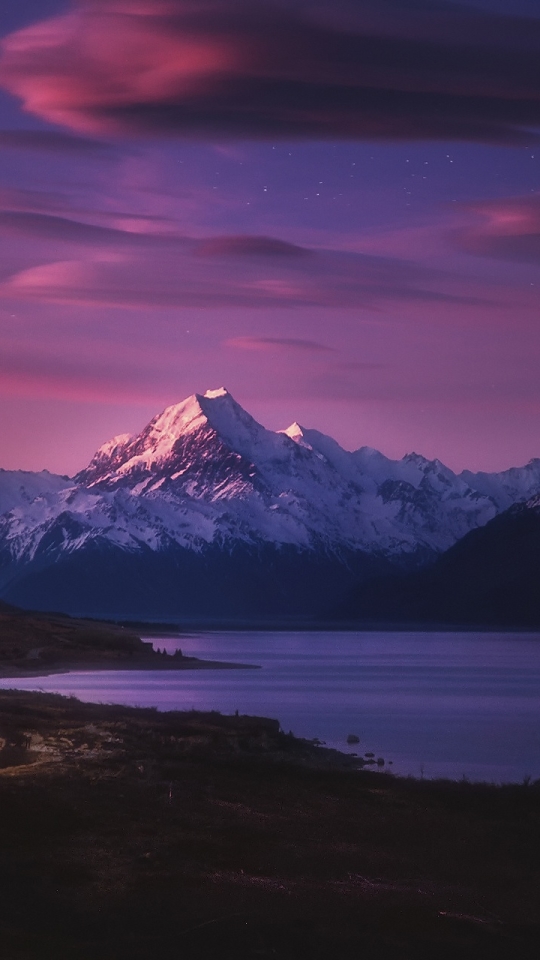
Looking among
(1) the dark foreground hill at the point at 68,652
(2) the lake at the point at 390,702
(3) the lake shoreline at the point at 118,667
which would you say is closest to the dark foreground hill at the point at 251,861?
(2) the lake at the point at 390,702

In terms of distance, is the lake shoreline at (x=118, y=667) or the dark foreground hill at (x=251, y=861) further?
the lake shoreline at (x=118, y=667)

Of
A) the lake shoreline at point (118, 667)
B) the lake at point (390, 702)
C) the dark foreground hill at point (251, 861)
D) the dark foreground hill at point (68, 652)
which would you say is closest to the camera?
the dark foreground hill at point (251, 861)

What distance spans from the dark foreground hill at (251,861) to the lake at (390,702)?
14.8m

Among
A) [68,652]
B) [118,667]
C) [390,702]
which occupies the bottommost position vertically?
[390,702]

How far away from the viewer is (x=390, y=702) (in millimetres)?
111812

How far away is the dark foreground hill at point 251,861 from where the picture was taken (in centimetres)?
2581

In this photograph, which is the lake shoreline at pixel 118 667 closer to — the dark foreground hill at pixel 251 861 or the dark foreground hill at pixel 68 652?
the dark foreground hill at pixel 68 652

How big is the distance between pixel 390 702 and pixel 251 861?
265 feet

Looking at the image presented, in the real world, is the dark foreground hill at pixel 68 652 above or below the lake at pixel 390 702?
above

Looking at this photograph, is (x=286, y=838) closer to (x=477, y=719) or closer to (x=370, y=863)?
(x=370, y=863)

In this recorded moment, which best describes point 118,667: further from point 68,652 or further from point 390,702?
point 390,702

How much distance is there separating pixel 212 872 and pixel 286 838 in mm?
4782

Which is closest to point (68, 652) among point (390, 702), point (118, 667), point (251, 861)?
point (118, 667)

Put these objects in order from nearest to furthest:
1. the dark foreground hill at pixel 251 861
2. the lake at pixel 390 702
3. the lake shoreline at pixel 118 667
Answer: the dark foreground hill at pixel 251 861, the lake at pixel 390 702, the lake shoreline at pixel 118 667
